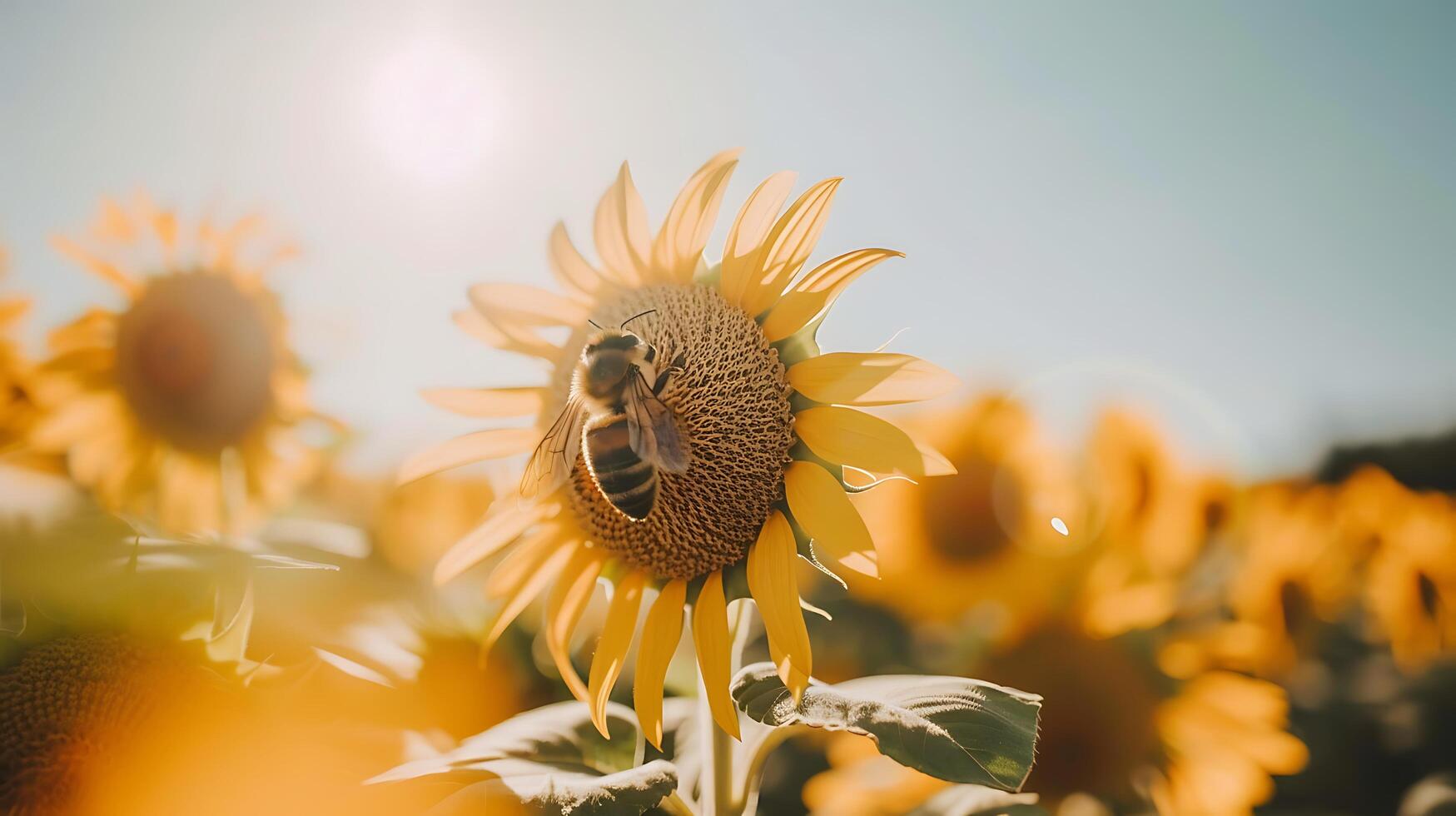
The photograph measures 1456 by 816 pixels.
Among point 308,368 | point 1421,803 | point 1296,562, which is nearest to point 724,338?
point 308,368

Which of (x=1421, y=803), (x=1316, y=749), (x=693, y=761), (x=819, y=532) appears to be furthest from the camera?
(x=1316, y=749)

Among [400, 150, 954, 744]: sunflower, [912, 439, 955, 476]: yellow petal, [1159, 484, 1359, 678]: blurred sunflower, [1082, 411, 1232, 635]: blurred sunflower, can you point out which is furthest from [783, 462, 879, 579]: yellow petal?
[1159, 484, 1359, 678]: blurred sunflower

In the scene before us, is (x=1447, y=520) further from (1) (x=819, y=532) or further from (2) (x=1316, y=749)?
(1) (x=819, y=532)

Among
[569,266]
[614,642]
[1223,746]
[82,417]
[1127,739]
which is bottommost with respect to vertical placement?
[82,417]

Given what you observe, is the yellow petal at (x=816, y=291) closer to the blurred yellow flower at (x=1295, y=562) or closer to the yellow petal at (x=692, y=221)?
the yellow petal at (x=692, y=221)

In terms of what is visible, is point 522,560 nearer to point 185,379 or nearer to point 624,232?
point 624,232

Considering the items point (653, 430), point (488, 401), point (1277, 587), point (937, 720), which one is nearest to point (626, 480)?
point (653, 430)

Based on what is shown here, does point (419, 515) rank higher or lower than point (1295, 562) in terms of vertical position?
lower

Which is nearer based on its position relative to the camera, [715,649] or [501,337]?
[715,649]
